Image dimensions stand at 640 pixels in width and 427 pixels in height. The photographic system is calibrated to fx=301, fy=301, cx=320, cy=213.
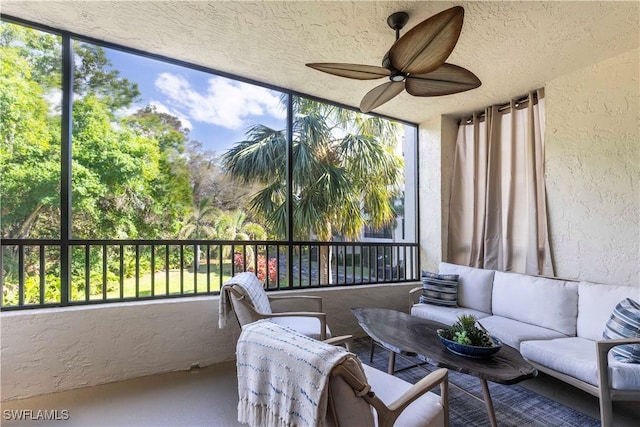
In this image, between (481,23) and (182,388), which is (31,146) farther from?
(481,23)

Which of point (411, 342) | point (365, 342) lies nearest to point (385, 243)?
point (365, 342)

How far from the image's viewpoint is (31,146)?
306 cm

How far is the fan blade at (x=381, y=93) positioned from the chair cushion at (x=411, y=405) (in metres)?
1.91

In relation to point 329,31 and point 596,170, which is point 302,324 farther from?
point 596,170

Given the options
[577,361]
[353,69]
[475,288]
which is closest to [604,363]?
[577,361]

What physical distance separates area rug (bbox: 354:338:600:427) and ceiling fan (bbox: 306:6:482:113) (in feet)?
7.27

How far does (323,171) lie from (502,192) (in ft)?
7.23

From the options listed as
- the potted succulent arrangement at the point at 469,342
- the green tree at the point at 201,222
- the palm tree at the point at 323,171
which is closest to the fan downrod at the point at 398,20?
the palm tree at the point at 323,171

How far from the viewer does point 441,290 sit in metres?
3.22

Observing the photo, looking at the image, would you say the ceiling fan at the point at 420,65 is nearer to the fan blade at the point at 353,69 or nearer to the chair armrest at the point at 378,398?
the fan blade at the point at 353,69

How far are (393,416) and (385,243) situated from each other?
294cm

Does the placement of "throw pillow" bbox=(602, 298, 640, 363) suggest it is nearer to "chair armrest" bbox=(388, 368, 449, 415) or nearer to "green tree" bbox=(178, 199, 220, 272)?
"chair armrest" bbox=(388, 368, 449, 415)

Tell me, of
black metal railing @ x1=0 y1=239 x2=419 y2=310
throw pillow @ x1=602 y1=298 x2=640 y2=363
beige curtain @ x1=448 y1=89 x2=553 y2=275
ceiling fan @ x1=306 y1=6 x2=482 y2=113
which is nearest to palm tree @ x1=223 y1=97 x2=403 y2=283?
black metal railing @ x1=0 y1=239 x2=419 y2=310

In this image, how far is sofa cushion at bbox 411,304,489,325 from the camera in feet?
9.29
